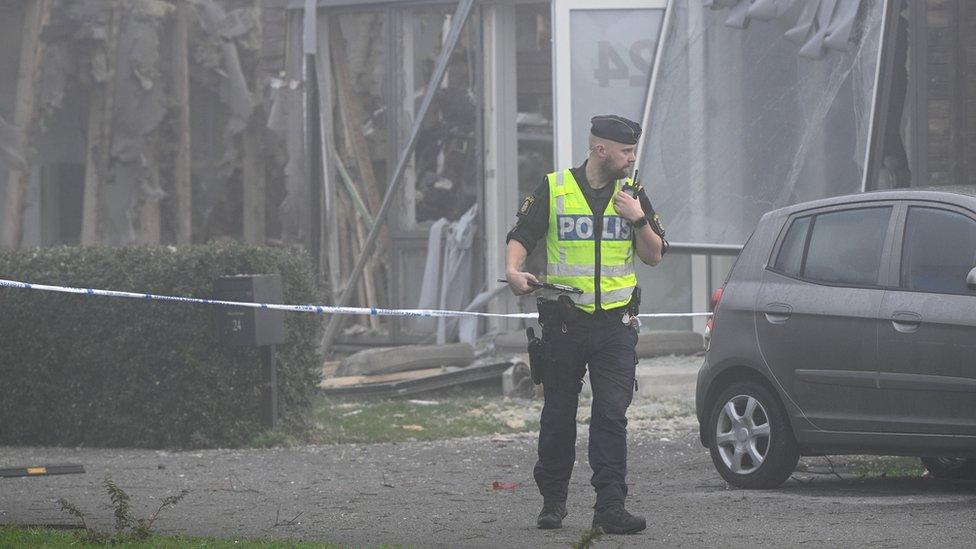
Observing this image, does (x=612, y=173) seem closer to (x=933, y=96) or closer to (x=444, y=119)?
(x=933, y=96)

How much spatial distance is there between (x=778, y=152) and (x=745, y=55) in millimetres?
926

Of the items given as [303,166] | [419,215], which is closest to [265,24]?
[303,166]

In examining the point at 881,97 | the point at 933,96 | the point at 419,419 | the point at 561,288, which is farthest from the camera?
the point at 933,96

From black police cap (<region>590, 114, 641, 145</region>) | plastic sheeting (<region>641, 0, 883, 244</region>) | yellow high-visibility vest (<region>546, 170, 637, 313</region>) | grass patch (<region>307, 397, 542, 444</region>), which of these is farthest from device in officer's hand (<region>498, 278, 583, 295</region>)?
plastic sheeting (<region>641, 0, 883, 244</region>)

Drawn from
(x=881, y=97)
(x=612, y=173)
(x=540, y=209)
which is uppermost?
(x=881, y=97)

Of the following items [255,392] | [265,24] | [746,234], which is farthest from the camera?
[265,24]

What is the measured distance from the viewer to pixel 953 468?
8969 mm

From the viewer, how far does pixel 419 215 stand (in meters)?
17.3

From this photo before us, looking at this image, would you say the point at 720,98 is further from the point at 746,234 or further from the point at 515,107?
the point at 515,107

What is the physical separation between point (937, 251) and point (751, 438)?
54.8 inches

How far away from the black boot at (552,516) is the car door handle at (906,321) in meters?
1.89

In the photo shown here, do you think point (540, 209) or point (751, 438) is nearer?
point (540, 209)

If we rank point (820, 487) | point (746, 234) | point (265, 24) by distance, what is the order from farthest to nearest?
point (265, 24) → point (746, 234) → point (820, 487)

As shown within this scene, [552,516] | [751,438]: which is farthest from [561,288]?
[751,438]
